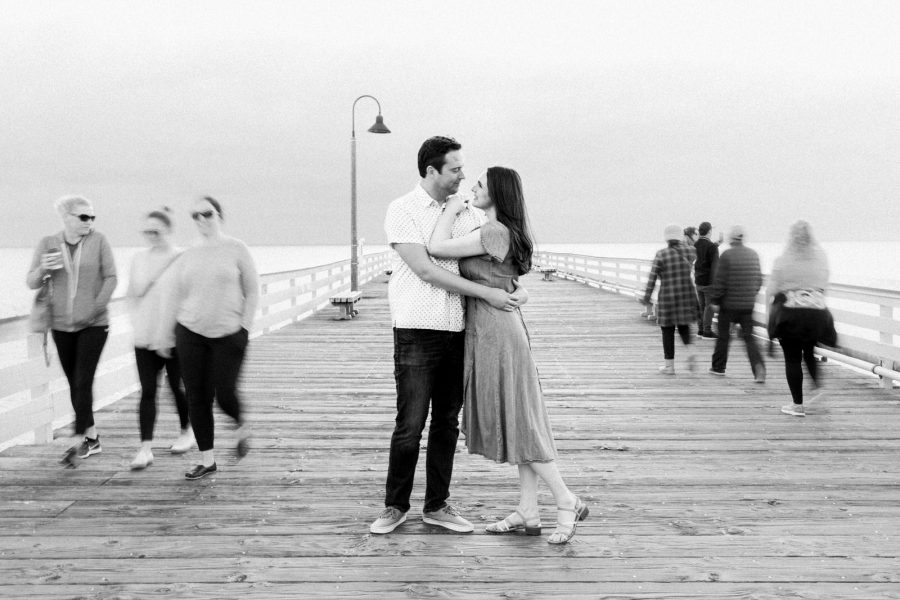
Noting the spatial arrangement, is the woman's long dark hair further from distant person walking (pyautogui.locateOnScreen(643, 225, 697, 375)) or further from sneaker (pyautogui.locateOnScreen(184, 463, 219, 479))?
distant person walking (pyautogui.locateOnScreen(643, 225, 697, 375))

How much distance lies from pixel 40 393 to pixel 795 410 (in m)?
5.60

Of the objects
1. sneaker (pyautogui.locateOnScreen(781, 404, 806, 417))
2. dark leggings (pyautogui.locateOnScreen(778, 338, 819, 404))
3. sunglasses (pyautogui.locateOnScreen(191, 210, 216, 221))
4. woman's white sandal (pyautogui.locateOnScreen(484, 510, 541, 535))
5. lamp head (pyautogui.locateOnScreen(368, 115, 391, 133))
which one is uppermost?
lamp head (pyautogui.locateOnScreen(368, 115, 391, 133))

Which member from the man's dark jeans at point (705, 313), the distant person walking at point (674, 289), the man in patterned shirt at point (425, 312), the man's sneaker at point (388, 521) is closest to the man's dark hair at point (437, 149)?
the man in patterned shirt at point (425, 312)

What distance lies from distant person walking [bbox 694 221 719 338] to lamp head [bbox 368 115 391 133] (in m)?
9.07

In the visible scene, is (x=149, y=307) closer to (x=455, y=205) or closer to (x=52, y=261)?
(x=52, y=261)

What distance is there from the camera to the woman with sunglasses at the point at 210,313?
404cm

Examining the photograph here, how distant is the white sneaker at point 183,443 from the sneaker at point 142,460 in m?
0.26

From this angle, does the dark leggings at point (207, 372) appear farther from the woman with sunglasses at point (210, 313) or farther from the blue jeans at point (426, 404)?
the blue jeans at point (426, 404)

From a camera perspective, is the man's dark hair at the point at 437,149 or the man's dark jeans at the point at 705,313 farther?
the man's dark jeans at the point at 705,313

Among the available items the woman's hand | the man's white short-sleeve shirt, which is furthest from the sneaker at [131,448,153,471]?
the woman's hand

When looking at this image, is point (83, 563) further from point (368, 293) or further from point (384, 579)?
point (368, 293)

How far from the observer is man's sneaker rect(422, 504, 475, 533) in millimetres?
3410

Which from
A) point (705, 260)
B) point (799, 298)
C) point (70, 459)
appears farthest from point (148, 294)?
point (705, 260)

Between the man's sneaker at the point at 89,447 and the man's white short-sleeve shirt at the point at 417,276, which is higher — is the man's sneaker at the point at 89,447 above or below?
below
